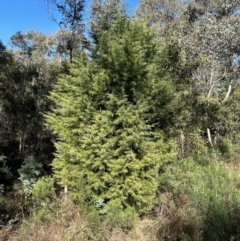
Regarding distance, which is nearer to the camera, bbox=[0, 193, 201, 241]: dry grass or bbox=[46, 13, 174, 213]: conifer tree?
bbox=[0, 193, 201, 241]: dry grass

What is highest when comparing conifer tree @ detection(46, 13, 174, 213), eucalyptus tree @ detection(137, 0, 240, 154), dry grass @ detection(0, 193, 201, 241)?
eucalyptus tree @ detection(137, 0, 240, 154)

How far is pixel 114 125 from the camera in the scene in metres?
5.29

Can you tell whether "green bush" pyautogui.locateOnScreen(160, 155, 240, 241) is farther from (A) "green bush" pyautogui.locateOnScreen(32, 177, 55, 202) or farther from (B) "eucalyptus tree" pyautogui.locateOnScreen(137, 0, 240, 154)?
(B) "eucalyptus tree" pyautogui.locateOnScreen(137, 0, 240, 154)

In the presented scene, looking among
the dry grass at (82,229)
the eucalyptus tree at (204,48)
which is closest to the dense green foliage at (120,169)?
the dry grass at (82,229)

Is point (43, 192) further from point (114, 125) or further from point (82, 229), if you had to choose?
point (114, 125)

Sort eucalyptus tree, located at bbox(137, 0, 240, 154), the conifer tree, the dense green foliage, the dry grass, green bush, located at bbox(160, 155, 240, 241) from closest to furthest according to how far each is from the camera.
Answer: green bush, located at bbox(160, 155, 240, 241), the dry grass, the dense green foliage, the conifer tree, eucalyptus tree, located at bbox(137, 0, 240, 154)

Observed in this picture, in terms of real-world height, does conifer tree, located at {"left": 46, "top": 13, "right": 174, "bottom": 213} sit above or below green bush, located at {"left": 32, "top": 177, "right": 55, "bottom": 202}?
above

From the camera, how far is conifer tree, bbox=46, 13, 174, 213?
5.14 meters

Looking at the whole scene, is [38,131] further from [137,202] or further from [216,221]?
[216,221]

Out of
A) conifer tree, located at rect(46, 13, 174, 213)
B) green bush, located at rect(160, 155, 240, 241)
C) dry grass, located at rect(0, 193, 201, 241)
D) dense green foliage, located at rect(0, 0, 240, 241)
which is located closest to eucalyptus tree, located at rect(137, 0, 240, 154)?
green bush, located at rect(160, 155, 240, 241)

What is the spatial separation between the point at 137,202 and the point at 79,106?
212 cm

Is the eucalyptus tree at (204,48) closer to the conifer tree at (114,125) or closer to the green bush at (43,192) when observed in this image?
the conifer tree at (114,125)

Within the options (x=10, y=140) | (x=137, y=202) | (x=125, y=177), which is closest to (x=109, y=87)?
(x=125, y=177)

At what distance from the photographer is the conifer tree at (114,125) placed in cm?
514
